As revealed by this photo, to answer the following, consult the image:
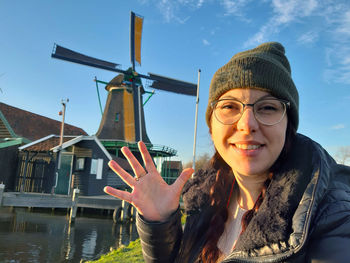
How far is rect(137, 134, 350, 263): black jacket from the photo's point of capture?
3.07 ft

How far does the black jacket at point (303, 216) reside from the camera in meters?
0.93

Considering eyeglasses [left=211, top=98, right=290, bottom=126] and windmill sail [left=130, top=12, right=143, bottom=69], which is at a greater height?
windmill sail [left=130, top=12, right=143, bottom=69]

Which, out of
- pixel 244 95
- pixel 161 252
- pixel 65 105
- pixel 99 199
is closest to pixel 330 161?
pixel 244 95

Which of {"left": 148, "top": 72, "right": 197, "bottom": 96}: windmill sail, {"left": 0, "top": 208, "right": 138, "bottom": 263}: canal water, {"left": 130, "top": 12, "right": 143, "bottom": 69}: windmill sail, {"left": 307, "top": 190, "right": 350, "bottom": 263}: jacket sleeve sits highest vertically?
{"left": 130, "top": 12, "right": 143, "bottom": 69}: windmill sail

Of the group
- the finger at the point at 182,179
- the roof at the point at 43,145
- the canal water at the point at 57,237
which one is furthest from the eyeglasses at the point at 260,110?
the roof at the point at 43,145

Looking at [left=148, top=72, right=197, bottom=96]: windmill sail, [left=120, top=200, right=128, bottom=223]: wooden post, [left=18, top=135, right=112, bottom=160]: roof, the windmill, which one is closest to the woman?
[left=120, top=200, right=128, bottom=223]: wooden post

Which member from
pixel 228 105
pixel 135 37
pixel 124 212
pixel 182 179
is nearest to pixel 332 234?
pixel 228 105

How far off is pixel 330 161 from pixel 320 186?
199mm

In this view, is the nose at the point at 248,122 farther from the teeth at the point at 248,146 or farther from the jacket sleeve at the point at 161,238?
the jacket sleeve at the point at 161,238

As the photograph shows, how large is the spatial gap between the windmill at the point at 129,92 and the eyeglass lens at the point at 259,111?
20357 mm

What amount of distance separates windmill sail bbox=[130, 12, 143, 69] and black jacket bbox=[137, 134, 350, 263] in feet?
75.1

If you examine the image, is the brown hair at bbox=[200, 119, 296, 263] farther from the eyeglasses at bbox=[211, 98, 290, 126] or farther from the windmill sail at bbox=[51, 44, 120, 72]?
the windmill sail at bbox=[51, 44, 120, 72]

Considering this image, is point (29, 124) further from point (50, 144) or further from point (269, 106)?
point (269, 106)

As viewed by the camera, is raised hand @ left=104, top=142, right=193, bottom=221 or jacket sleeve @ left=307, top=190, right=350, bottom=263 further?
raised hand @ left=104, top=142, right=193, bottom=221
